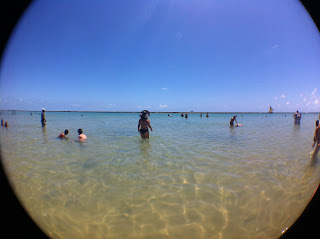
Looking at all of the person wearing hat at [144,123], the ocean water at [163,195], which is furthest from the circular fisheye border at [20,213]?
the person wearing hat at [144,123]

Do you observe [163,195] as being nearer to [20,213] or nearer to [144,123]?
[20,213]

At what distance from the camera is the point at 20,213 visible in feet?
6.55

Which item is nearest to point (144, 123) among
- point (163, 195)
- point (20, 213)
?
point (163, 195)

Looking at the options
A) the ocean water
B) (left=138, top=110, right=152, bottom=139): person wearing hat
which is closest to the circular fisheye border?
the ocean water

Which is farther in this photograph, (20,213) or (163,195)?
(163,195)

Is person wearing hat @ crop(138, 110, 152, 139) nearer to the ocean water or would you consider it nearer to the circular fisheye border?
the ocean water

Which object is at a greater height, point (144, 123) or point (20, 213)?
point (144, 123)

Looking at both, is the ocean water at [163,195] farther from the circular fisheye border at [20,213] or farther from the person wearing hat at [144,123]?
the person wearing hat at [144,123]

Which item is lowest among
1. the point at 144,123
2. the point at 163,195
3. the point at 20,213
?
the point at 163,195

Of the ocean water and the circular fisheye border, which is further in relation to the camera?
the ocean water

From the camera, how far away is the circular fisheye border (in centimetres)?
183

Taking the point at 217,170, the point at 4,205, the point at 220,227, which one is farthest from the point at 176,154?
the point at 4,205

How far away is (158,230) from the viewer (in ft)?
7.93

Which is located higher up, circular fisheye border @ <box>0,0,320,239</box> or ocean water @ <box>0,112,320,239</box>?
→ circular fisheye border @ <box>0,0,320,239</box>
